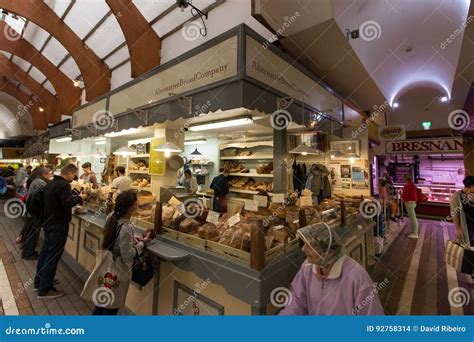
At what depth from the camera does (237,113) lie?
3697 mm

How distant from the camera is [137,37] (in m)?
4.99

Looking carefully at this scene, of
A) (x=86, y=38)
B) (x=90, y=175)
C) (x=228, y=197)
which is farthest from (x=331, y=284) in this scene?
(x=86, y=38)

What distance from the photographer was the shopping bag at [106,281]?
2.01 m

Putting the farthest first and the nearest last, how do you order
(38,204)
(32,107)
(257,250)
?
(32,107) → (38,204) → (257,250)

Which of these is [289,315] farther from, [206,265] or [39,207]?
[39,207]

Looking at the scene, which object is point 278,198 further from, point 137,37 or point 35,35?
point 35,35

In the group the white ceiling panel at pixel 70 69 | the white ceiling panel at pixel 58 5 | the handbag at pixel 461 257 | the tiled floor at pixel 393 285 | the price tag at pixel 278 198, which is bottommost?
the tiled floor at pixel 393 285

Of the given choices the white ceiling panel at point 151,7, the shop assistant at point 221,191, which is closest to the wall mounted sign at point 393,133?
the shop assistant at point 221,191

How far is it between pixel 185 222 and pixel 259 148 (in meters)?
4.54

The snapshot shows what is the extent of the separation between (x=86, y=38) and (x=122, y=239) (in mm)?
7645

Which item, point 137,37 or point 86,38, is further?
point 86,38

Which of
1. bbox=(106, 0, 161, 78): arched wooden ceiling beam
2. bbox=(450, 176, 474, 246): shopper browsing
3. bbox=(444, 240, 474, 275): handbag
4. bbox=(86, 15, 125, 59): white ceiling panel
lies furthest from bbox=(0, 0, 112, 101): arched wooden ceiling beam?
bbox=(444, 240, 474, 275): handbag

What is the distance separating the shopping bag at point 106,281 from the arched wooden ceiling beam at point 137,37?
4.37m

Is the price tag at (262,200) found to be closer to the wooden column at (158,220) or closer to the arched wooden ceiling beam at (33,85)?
the wooden column at (158,220)
